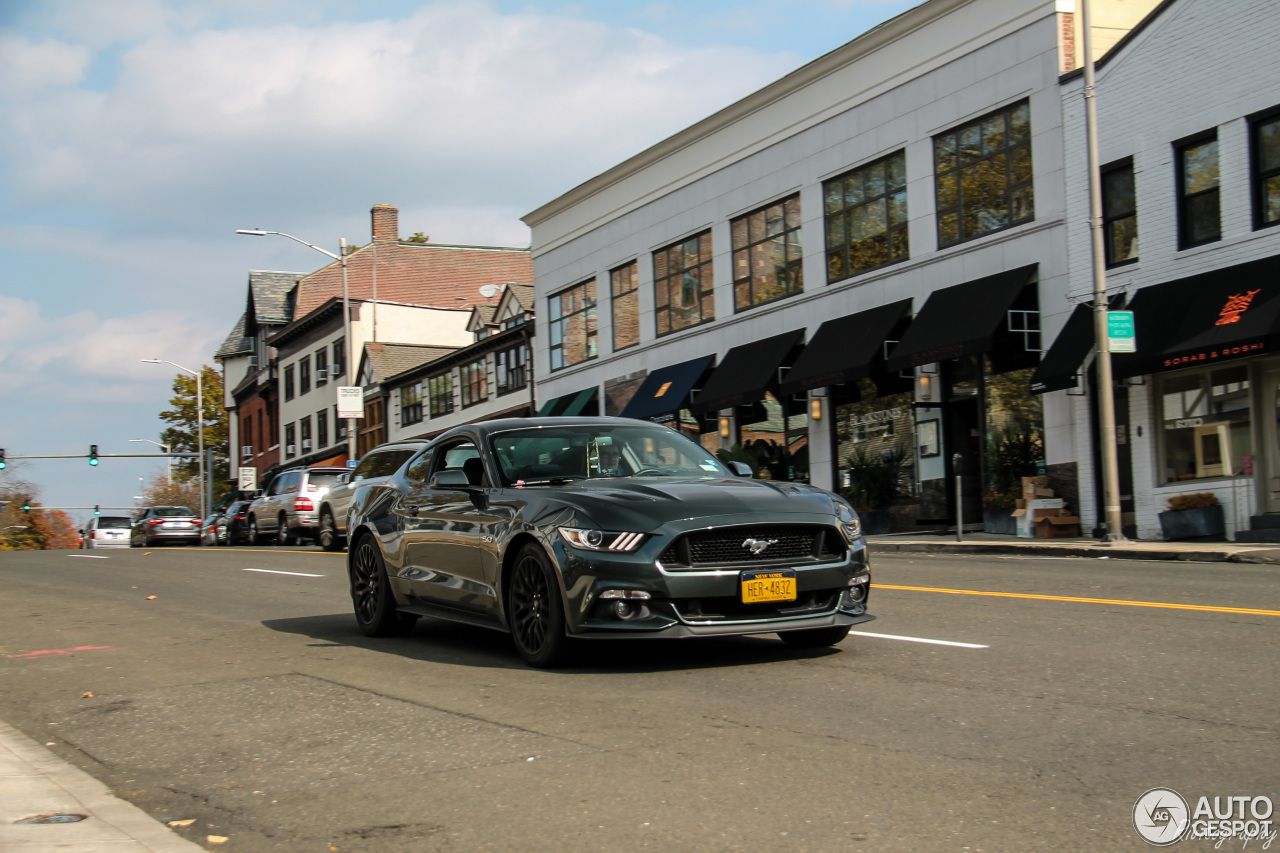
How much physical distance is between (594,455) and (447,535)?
123cm

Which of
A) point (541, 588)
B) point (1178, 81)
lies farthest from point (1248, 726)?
point (1178, 81)

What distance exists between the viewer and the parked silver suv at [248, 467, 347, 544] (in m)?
30.3

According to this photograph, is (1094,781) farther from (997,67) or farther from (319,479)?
(319,479)

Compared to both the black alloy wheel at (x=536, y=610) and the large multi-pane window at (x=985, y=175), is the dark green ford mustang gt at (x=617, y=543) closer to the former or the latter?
the black alloy wheel at (x=536, y=610)

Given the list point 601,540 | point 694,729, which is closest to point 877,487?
point 601,540

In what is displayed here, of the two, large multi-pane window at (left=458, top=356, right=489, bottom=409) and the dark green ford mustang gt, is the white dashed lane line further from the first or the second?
large multi-pane window at (left=458, top=356, right=489, bottom=409)

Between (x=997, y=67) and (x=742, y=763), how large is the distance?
71.1ft

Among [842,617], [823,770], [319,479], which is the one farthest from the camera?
[319,479]

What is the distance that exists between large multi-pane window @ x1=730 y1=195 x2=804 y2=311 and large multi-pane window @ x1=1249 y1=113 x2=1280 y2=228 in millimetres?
11988

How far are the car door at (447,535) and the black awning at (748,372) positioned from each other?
1986 centimetres

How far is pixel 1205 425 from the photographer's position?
19.8m

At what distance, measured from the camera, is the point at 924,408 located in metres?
25.9

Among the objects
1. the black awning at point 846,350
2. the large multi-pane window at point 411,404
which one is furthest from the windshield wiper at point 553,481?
the large multi-pane window at point 411,404

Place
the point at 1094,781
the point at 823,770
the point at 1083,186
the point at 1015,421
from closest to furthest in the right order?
the point at 1094,781 < the point at 823,770 < the point at 1083,186 < the point at 1015,421
